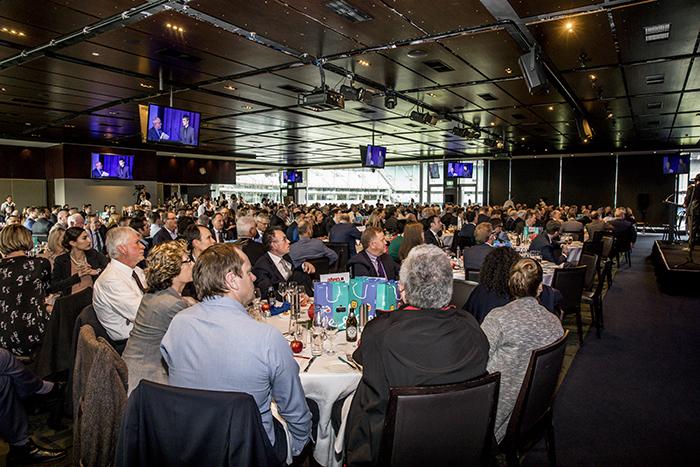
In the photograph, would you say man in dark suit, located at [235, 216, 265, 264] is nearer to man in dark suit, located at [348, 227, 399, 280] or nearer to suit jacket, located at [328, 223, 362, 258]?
man in dark suit, located at [348, 227, 399, 280]

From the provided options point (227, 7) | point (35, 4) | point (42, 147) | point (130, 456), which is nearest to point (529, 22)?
point (227, 7)

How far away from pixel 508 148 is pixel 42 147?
59.6ft

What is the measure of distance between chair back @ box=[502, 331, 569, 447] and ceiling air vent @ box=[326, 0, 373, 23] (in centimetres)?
419

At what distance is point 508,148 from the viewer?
19.5 m

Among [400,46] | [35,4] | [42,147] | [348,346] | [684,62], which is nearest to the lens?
[348,346]

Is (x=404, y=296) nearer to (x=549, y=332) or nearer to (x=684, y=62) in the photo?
(x=549, y=332)

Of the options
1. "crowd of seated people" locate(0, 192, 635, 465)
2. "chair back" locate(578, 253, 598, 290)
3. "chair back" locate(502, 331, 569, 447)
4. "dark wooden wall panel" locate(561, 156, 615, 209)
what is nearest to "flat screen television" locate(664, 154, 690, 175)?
"dark wooden wall panel" locate(561, 156, 615, 209)

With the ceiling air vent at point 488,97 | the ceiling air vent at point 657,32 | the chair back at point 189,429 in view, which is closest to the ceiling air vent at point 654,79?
the ceiling air vent at point 657,32

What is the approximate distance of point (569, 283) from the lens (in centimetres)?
539

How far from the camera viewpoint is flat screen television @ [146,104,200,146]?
7.41 m

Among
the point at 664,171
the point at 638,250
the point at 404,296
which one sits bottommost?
the point at 638,250

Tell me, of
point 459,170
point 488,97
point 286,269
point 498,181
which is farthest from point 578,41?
point 498,181

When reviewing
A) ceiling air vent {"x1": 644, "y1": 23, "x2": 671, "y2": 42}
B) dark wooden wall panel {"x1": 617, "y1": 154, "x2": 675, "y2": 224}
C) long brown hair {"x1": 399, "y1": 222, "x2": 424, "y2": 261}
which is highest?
ceiling air vent {"x1": 644, "y1": 23, "x2": 671, "y2": 42}

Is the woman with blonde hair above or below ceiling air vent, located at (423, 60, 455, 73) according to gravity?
below
